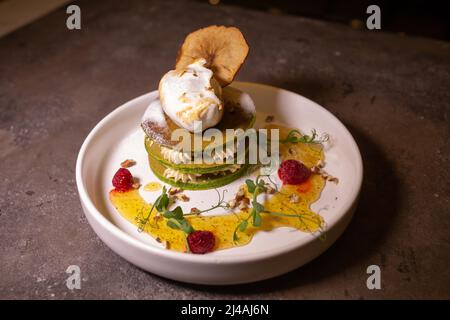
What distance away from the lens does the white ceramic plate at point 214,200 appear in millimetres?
1690

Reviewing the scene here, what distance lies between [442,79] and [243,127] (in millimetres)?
1436

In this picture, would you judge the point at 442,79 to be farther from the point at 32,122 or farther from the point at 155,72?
the point at 32,122

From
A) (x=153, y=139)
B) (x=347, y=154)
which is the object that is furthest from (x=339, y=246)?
(x=153, y=139)

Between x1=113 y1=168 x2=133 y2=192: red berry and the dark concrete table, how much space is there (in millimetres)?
194

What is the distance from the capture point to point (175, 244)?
6.08 ft

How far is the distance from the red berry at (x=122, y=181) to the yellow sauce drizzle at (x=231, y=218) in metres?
0.02

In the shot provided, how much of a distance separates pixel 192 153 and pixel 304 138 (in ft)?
1.79

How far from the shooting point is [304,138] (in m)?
2.30

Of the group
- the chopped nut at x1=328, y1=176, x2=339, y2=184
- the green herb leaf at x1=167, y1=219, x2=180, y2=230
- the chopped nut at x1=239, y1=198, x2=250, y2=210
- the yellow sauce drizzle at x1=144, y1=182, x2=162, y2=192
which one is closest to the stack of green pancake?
the yellow sauce drizzle at x1=144, y1=182, x2=162, y2=192

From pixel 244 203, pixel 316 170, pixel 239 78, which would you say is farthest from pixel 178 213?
pixel 239 78

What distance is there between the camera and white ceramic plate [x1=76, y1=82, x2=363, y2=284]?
1690mm

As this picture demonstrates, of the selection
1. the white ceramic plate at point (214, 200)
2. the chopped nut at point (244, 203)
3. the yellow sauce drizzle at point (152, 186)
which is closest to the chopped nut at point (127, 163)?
the white ceramic plate at point (214, 200)

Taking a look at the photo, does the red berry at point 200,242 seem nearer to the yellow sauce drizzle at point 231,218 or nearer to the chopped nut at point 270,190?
the yellow sauce drizzle at point 231,218

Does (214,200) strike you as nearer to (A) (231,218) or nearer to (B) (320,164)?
(A) (231,218)
